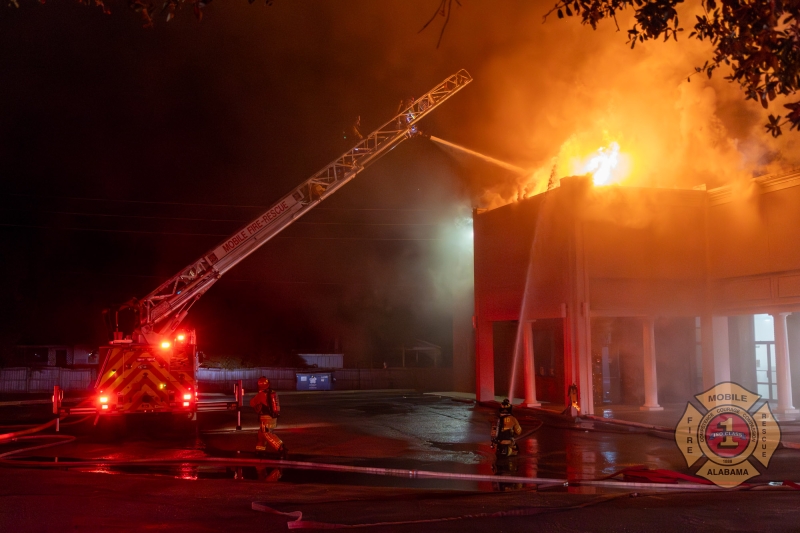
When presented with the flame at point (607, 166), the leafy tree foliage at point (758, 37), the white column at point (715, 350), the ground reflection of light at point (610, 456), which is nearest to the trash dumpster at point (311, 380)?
the flame at point (607, 166)

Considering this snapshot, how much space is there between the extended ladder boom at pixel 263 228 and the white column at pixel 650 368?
8.35 metres

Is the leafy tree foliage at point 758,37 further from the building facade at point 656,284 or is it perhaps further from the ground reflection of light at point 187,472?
the building facade at point 656,284

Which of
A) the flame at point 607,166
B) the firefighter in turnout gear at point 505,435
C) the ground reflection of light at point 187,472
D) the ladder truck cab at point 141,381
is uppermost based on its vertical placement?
the flame at point 607,166

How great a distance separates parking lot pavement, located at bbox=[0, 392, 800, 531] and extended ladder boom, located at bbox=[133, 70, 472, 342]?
263 cm

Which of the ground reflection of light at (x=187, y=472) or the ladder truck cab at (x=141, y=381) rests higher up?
the ladder truck cab at (x=141, y=381)

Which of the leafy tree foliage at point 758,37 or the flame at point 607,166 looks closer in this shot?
the leafy tree foliage at point 758,37

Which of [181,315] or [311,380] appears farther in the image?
[311,380]

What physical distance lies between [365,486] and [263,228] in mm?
9282

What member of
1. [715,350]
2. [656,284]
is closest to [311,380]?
[656,284]

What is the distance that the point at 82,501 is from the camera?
7.60 m

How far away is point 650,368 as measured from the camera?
1977cm

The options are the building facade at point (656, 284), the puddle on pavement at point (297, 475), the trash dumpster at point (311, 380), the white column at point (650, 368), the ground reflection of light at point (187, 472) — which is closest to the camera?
the puddle on pavement at point (297, 475)

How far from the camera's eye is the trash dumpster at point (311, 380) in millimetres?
34750

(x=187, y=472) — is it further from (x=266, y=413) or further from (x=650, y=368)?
(x=650, y=368)
